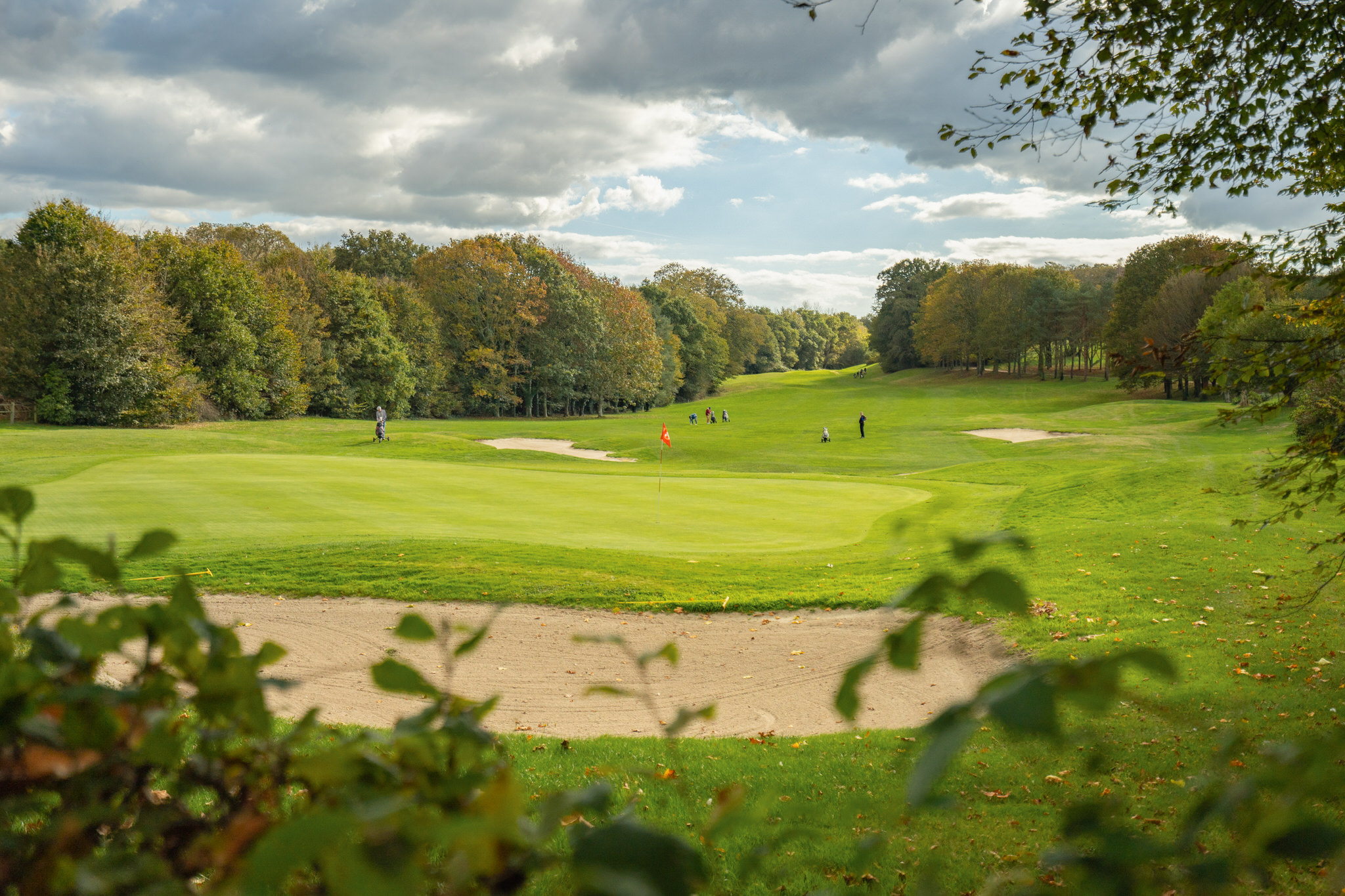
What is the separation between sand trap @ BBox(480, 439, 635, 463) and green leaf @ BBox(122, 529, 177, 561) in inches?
1358

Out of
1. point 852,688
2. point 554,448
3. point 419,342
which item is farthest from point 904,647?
point 419,342

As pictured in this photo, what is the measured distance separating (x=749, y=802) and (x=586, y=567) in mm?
12209

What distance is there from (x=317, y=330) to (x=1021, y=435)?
148 ft

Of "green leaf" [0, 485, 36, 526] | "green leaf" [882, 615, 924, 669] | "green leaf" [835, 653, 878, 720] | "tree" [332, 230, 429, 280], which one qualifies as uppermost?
"tree" [332, 230, 429, 280]

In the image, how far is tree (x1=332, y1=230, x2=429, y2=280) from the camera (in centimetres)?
7575

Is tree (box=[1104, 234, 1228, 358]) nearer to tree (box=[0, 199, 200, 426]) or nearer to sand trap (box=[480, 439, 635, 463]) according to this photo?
sand trap (box=[480, 439, 635, 463])

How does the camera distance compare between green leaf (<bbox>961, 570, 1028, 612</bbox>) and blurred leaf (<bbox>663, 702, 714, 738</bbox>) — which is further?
blurred leaf (<bbox>663, 702, 714, 738</bbox>)

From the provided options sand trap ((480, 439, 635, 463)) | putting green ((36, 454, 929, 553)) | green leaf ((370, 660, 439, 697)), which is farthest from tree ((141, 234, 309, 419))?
green leaf ((370, 660, 439, 697))

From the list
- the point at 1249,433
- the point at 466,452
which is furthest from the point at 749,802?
the point at 1249,433

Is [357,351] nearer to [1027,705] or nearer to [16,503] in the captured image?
[16,503]

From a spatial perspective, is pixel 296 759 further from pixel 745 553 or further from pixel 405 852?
pixel 745 553

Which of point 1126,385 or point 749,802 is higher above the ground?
point 1126,385

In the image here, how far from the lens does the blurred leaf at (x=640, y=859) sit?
0.84 meters

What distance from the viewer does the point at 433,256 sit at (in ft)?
216
